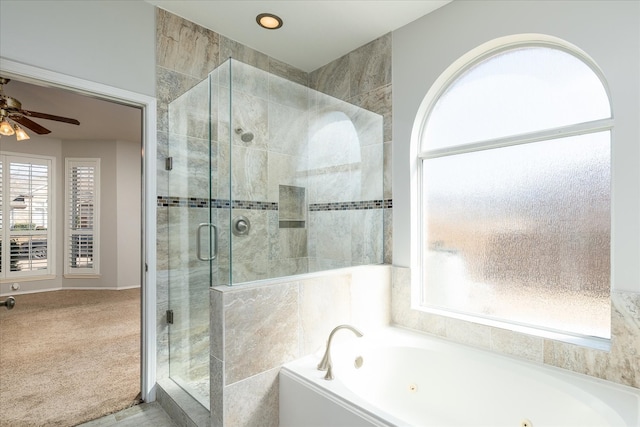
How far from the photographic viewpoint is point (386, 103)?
8.32 ft

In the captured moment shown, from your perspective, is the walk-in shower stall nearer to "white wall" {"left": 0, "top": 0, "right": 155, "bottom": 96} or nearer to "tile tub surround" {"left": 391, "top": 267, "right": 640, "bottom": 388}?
"white wall" {"left": 0, "top": 0, "right": 155, "bottom": 96}

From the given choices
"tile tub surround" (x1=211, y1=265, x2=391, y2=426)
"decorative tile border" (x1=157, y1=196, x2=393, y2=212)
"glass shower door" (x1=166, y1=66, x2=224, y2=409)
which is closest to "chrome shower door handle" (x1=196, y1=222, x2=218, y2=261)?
"glass shower door" (x1=166, y1=66, x2=224, y2=409)

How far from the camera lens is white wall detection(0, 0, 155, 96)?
1.71 metres

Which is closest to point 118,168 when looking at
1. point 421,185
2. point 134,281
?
point 134,281

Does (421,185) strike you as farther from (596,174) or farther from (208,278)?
(208,278)

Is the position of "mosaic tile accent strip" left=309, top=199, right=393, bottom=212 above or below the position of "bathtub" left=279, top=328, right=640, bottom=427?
above

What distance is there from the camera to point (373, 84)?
263 cm

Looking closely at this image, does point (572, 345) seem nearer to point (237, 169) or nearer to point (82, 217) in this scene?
point (237, 169)

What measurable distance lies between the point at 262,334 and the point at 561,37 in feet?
7.15

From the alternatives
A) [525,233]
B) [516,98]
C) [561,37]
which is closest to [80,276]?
[525,233]

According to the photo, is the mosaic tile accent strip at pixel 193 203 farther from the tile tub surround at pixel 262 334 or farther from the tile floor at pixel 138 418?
the tile floor at pixel 138 418

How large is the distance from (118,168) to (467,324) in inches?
236

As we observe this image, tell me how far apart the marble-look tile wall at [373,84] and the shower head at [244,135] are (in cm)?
99

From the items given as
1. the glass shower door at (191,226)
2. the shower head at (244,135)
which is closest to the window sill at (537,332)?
the glass shower door at (191,226)
